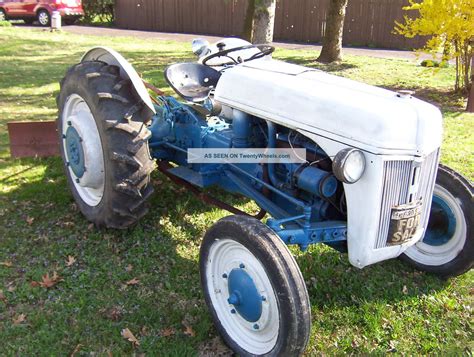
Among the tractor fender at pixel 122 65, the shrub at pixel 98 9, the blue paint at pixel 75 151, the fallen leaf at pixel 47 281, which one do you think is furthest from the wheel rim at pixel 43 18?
the fallen leaf at pixel 47 281

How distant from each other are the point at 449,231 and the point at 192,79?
236cm

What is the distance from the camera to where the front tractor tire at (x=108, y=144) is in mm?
3414

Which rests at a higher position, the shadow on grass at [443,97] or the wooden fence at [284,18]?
the wooden fence at [284,18]

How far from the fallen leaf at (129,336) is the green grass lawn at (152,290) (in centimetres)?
3

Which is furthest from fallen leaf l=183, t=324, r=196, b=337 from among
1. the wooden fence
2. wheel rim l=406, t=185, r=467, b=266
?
the wooden fence

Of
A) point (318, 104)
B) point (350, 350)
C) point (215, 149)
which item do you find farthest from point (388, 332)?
point (215, 149)

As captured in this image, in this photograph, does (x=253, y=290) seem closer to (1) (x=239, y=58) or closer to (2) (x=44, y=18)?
(1) (x=239, y=58)

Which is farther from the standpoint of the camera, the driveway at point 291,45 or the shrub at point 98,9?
the shrub at point 98,9

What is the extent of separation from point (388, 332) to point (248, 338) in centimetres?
90

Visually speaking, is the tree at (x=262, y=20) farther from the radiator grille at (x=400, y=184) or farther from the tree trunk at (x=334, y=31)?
the radiator grille at (x=400, y=184)

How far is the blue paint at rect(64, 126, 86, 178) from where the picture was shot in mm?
3705

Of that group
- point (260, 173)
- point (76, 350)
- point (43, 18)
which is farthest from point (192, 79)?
point (43, 18)

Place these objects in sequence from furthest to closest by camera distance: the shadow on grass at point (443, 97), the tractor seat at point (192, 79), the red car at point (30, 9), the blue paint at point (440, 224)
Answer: the red car at point (30, 9) < the shadow on grass at point (443, 97) < the tractor seat at point (192, 79) < the blue paint at point (440, 224)

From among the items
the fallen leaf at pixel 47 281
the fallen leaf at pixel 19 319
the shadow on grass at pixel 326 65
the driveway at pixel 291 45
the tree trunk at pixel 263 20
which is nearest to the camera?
the fallen leaf at pixel 19 319
